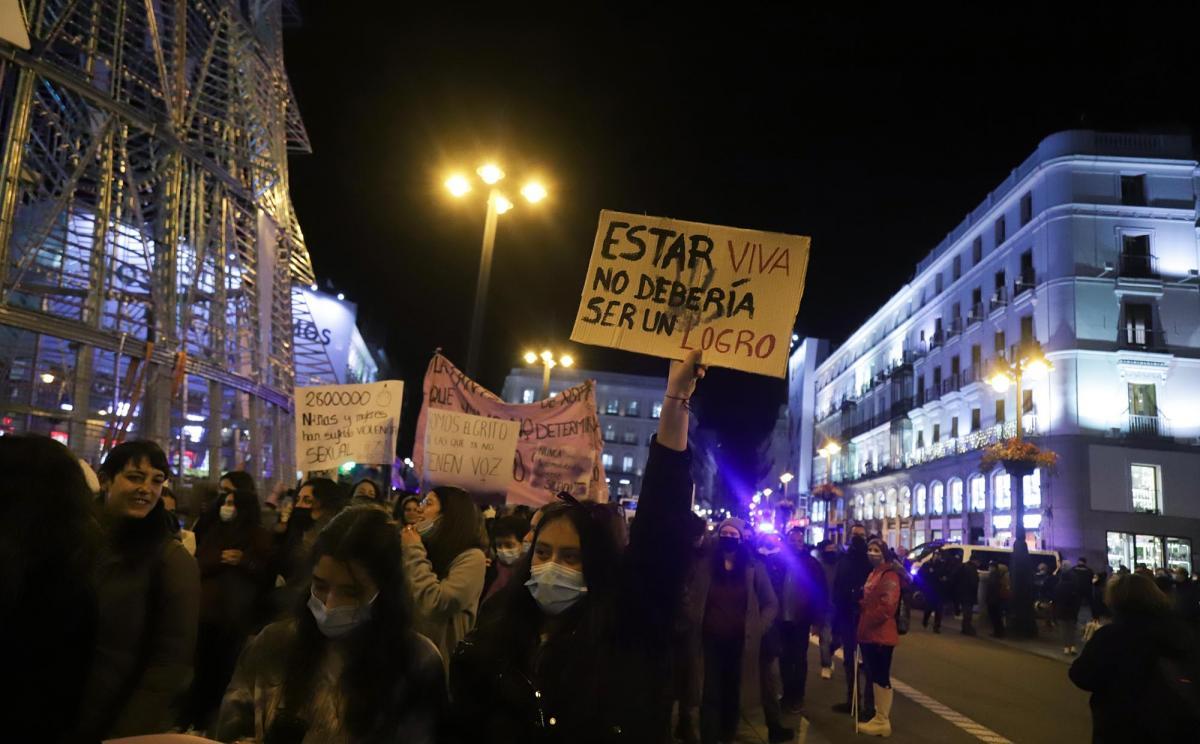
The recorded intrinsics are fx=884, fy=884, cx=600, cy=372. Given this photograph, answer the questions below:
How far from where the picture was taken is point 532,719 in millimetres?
2379

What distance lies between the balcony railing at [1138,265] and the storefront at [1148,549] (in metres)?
9.93

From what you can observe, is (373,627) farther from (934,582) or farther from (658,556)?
(934,582)

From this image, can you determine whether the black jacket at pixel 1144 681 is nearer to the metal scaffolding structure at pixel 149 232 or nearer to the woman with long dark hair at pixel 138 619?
the woman with long dark hair at pixel 138 619

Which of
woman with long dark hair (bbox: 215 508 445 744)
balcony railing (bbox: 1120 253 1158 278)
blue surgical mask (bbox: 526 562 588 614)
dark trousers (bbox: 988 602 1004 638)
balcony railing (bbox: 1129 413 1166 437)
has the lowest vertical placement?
dark trousers (bbox: 988 602 1004 638)

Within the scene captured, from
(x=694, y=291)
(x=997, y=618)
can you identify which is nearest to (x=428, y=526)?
(x=694, y=291)

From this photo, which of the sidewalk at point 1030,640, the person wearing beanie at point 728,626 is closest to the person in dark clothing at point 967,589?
the sidewalk at point 1030,640

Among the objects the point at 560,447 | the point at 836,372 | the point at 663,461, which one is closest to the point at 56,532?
the point at 663,461

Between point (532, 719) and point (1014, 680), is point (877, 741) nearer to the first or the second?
point (1014, 680)

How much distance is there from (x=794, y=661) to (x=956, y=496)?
35.5 metres

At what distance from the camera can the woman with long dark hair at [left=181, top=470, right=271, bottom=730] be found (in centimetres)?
523

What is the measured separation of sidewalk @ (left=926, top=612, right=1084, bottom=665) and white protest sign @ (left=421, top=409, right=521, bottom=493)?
40.7 feet

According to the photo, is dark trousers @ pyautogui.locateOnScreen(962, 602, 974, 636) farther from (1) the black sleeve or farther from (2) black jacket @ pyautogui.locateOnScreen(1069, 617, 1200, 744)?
(1) the black sleeve

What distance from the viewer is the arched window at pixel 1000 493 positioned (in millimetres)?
36188

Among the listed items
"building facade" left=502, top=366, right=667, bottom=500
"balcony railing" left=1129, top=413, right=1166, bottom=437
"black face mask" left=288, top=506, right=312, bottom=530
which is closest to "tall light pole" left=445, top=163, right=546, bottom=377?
"black face mask" left=288, top=506, right=312, bottom=530
